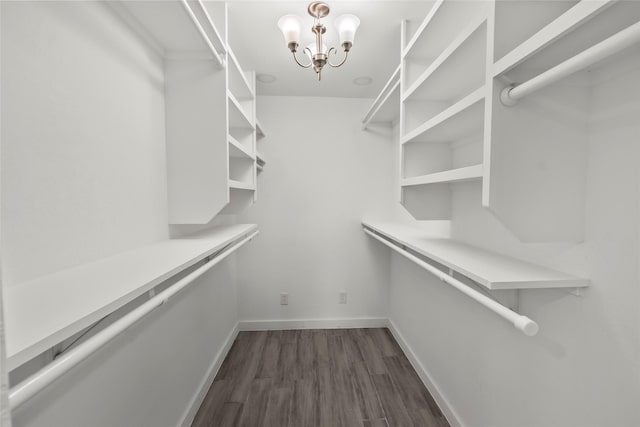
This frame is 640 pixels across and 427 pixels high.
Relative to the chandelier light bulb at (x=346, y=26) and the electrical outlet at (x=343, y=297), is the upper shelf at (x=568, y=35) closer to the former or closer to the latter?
the chandelier light bulb at (x=346, y=26)

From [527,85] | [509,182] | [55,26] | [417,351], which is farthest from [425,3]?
[417,351]

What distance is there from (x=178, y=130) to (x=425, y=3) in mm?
→ 1347

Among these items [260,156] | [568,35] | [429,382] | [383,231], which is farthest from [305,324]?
[568,35]

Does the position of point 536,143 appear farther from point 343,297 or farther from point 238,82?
point 343,297

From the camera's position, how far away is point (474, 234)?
4.41 feet

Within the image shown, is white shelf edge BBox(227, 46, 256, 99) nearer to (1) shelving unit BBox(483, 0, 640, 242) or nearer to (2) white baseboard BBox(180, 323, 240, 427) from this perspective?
(1) shelving unit BBox(483, 0, 640, 242)

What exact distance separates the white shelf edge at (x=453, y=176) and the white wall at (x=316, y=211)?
1.20 m

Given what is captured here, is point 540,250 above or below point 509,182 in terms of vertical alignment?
below

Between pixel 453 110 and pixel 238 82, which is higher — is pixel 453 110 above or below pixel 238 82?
below

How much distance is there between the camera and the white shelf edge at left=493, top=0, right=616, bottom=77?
54 cm

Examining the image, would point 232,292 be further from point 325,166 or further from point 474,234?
point 474,234

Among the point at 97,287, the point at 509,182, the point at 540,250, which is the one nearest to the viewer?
the point at 97,287

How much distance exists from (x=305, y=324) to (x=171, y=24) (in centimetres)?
243

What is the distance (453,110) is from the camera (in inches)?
39.8
